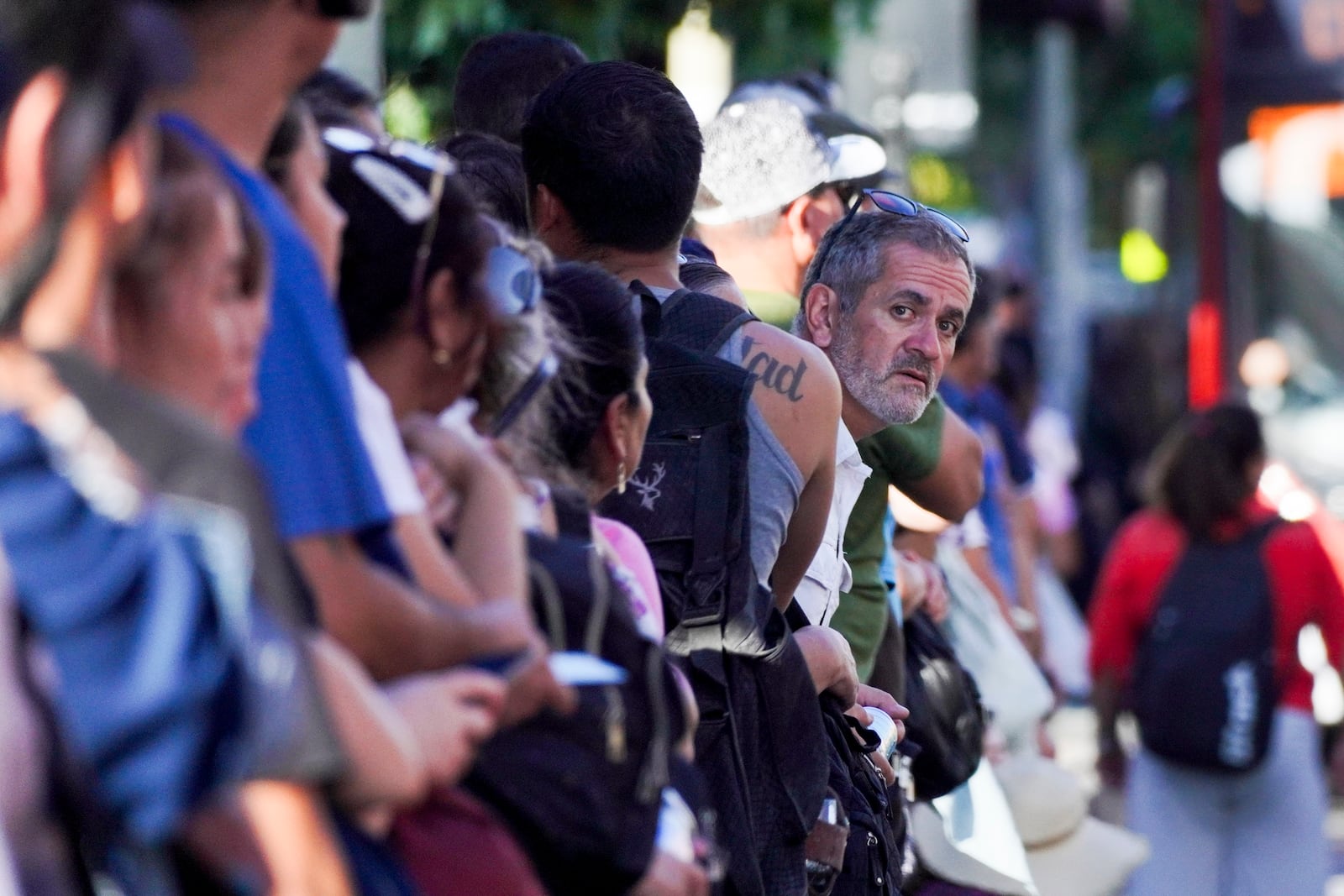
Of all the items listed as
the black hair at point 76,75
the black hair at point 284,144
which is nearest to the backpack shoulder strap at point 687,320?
the black hair at point 284,144

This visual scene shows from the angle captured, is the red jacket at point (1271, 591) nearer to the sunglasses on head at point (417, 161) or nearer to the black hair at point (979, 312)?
the black hair at point (979, 312)

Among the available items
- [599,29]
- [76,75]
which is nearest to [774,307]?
[76,75]

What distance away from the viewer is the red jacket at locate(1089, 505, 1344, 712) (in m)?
6.64

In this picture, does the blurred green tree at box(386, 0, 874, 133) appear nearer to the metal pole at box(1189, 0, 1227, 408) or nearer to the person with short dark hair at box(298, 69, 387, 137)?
the metal pole at box(1189, 0, 1227, 408)

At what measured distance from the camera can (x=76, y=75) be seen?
68.0 inches

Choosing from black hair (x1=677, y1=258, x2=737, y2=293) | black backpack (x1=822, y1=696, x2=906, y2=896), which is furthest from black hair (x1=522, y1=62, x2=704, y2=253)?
black backpack (x1=822, y1=696, x2=906, y2=896)

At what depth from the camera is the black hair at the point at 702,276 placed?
3.58 meters

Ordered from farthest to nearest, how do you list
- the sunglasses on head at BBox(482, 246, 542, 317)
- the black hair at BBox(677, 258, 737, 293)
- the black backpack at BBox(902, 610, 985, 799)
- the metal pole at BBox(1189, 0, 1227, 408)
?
the metal pole at BBox(1189, 0, 1227, 408), the black backpack at BBox(902, 610, 985, 799), the black hair at BBox(677, 258, 737, 293), the sunglasses on head at BBox(482, 246, 542, 317)

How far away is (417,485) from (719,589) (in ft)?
2.93

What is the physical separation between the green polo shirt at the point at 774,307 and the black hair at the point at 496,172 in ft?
2.36

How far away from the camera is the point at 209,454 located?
171 cm

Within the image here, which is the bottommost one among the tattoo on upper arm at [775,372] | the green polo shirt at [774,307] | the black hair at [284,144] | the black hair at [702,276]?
the green polo shirt at [774,307]

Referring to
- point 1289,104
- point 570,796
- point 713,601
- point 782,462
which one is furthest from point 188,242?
point 1289,104

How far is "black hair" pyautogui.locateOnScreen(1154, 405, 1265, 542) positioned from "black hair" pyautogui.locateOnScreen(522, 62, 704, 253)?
3.79m
